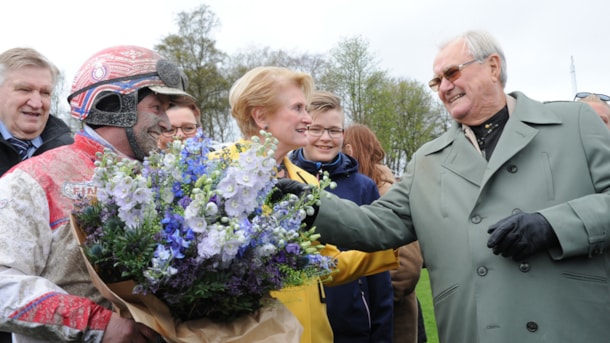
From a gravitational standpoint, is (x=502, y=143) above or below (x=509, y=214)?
above

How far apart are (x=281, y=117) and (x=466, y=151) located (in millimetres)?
1138

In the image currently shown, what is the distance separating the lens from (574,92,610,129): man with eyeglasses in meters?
5.41

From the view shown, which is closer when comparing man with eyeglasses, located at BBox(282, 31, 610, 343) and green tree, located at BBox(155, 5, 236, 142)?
man with eyeglasses, located at BBox(282, 31, 610, 343)

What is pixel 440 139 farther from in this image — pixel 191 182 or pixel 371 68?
pixel 371 68

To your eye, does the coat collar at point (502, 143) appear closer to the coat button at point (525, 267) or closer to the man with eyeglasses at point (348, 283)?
the coat button at point (525, 267)

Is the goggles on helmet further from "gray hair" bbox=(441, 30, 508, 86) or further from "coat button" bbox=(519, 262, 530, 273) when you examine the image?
"coat button" bbox=(519, 262, 530, 273)

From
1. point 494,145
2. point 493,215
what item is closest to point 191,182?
point 493,215

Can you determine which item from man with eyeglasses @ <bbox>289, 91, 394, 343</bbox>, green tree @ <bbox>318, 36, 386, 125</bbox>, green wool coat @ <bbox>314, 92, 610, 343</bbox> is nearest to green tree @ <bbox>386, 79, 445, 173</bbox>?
green tree @ <bbox>318, 36, 386, 125</bbox>

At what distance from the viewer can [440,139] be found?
11.6 feet

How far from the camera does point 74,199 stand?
233cm

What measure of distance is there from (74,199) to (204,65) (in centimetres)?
3414

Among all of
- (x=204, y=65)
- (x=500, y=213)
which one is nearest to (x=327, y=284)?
(x=500, y=213)

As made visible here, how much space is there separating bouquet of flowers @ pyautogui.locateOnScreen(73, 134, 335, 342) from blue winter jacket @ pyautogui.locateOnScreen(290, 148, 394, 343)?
1.86m

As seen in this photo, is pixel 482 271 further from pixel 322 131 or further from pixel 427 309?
pixel 427 309
